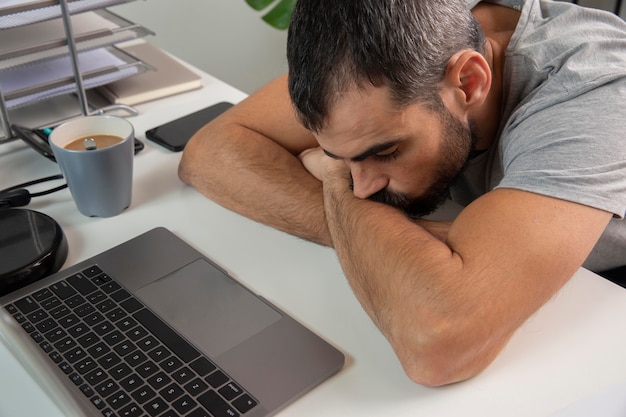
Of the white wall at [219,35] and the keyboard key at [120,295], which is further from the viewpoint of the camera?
the white wall at [219,35]

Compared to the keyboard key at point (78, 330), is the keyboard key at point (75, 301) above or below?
above

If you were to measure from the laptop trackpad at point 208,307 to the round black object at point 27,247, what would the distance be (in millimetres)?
133

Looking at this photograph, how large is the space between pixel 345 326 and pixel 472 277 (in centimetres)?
17

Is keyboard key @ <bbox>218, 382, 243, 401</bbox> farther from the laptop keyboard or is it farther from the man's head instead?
the man's head

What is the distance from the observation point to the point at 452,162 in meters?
0.95

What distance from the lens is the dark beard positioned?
0.91 m

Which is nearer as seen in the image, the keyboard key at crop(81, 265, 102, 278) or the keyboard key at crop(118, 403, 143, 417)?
the keyboard key at crop(118, 403, 143, 417)

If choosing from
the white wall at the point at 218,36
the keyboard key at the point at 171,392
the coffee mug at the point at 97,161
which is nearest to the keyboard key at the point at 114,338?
the keyboard key at the point at 171,392

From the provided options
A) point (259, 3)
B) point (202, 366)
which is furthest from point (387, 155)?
point (259, 3)

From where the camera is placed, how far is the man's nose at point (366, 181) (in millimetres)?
924

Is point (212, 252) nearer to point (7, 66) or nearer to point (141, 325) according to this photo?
point (141, 325)

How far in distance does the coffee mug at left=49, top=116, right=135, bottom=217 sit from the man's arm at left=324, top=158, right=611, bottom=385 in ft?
1.27

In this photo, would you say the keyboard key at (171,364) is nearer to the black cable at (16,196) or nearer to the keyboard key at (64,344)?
the keyboard key at (64,344)

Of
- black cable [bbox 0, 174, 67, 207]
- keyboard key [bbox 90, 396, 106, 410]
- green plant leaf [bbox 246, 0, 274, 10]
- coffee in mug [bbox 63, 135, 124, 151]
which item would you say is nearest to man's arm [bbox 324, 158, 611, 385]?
keyboard key [bbox 90, 396, 106, 410]
